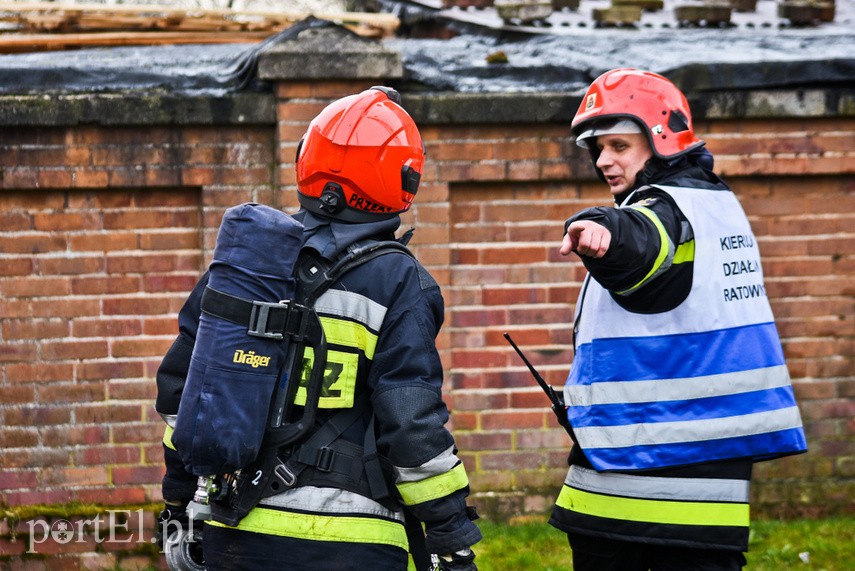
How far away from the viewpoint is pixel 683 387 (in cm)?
323

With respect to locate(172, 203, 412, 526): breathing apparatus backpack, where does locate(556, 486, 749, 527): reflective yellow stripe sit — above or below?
below

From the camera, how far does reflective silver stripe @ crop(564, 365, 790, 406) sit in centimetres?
323

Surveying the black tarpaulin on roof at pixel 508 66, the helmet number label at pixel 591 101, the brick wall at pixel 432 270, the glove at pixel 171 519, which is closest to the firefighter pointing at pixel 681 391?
→ the helmet number label at pixel 591 101

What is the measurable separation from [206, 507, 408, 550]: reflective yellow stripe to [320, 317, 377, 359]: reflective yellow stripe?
0.45 meters

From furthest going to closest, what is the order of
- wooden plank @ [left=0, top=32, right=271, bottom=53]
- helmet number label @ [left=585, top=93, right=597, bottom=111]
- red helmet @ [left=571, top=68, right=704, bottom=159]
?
wooden plank @ [left=0, top=32, right=271, bottom=53]
helmet number label @ [left=585, top=93, right=597, bottom=111]
red helmet @ [left=571, top=68, right=704, bottom=159]

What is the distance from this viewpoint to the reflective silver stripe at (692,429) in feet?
10.6

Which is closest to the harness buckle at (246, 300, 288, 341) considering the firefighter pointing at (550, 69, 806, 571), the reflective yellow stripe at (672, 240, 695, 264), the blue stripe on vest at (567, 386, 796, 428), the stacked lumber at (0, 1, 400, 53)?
the firefighter pointing at (550, 69, 806, 571)

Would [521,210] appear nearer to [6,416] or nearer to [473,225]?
[473,225]

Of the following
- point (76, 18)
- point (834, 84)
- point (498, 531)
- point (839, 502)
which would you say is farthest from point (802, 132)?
point (76, 18)

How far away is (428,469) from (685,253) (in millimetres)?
1027

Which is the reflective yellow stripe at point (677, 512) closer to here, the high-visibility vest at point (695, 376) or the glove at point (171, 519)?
the high-visibility vest at point (695, 376)

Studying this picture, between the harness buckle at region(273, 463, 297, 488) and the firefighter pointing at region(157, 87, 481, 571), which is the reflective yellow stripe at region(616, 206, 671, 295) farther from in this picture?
the harness buckle at region(273, 463, 297, 488)

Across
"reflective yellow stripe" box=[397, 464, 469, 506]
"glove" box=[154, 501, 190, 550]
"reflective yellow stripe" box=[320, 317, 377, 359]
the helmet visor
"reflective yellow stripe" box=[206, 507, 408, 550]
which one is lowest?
"glove" box=[154, 501, 190, 550]

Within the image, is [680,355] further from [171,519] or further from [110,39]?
[110,39]
